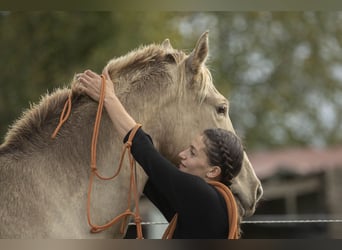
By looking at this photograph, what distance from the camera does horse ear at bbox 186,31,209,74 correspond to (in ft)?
8.80


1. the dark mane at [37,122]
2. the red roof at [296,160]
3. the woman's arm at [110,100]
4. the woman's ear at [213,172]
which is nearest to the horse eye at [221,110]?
the woman's ear at [213,172]

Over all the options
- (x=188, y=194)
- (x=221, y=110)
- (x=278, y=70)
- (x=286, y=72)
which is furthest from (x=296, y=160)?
(x=188, y=194)

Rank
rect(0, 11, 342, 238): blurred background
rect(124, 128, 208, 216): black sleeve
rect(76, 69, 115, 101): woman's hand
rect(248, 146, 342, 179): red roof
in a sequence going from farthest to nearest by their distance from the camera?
rect(248, 146, 342, 179): red roof → rect(0, 11, 342, 238): blurred background → rect(76, 69, 115, 101): woman's hand → rect(124, 128, 208, 216): black sleeve

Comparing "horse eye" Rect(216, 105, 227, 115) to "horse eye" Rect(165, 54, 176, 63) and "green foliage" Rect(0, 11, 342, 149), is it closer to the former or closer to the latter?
"horse eye" Rect(165, 54, 176, 63)

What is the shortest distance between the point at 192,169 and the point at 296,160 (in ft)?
49.7

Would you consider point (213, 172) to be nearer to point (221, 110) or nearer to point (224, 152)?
point (224, 152)

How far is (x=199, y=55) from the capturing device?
274cm

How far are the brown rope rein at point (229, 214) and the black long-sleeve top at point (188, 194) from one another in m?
0.02

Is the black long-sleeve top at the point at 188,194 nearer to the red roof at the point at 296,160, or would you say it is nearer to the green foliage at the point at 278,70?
the green foliage at the point at 278,70

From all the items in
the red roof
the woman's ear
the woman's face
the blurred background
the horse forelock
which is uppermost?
the horse forelock

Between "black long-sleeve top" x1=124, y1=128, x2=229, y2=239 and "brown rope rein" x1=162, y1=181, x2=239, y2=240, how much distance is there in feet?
0.07

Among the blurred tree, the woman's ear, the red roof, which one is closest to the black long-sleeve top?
the woman's ear

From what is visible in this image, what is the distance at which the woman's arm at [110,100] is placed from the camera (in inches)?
99.6

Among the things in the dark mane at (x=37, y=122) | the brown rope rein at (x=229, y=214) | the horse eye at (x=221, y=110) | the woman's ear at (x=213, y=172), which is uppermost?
the dark mane at (x=37, y=122)
